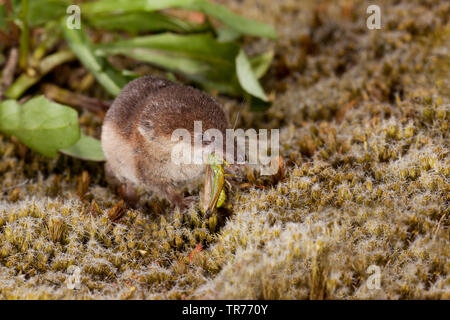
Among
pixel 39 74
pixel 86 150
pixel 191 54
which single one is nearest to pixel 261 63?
pixel 191 54

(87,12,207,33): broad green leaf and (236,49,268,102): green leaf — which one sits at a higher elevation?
(87,12,207,33): broad green leaf

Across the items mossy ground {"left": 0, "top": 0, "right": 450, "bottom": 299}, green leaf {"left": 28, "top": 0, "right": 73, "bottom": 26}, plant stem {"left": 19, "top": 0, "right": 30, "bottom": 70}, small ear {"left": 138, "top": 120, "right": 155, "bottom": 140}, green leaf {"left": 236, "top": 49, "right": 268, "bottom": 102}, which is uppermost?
green leaf {"left": 28, "top": 0, "right": 73, "bottom": 26}

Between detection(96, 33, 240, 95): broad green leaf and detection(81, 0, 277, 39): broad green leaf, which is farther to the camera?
detection(96, 33, 240, 95): broad green leaf

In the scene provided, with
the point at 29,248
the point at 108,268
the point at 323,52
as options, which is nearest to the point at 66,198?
the point at 29,248

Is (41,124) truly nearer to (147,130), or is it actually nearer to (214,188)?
(147,130)

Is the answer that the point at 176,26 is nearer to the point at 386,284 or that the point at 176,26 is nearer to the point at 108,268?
the point at 108,268

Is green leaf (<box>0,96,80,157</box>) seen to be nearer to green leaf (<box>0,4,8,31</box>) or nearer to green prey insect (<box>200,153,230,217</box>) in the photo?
green leaf (<box>0,4,8,31</box>)

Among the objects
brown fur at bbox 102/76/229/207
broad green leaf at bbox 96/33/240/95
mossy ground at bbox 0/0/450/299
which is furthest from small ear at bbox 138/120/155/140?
broad green leaf at bbox 96/33/240/95

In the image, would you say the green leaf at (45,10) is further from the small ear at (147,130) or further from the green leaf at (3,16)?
the small ear at (147,130)
